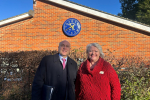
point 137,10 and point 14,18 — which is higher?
point 137,10

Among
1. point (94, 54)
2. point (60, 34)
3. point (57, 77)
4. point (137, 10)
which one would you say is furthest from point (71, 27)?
point (137, 10)

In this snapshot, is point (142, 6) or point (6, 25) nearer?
point (6, 25)

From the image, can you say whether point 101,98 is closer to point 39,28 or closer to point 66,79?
point 66,79

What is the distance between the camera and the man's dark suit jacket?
6.99ft

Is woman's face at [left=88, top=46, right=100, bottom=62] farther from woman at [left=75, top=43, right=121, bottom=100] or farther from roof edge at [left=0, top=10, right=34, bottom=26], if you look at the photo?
roof edge at [left=0, top=10, right=34, bottom=26]

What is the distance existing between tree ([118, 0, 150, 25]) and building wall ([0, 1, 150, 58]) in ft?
55.8

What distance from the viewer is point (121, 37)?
8.21m

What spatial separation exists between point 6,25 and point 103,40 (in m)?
6.13

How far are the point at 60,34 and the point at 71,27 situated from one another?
2.66 feet

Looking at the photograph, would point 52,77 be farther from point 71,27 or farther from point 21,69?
point 71,27

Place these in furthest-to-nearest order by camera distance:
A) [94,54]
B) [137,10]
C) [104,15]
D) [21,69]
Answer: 1. [137,10]
2. [104,15]
3. [21,69]
4. [94,54]

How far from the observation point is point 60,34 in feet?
27.6

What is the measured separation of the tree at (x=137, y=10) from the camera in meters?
22.8

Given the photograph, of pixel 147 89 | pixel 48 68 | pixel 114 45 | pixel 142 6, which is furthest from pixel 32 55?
pixel 142 6
